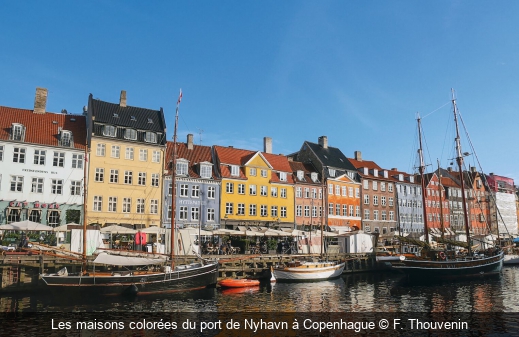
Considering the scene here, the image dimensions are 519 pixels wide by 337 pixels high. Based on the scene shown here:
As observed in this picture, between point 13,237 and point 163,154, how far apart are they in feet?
60.1

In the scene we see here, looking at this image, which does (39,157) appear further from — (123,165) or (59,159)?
(123,165)

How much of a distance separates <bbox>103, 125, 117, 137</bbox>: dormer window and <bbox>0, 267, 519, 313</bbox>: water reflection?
21.5 meters

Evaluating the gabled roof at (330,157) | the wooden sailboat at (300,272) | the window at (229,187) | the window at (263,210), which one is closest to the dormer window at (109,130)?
the window at (229,187)

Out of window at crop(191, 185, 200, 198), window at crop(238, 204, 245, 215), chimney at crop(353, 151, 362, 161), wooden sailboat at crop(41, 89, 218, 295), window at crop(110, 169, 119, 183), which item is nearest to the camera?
wooden sailboat at crop(41, 89, 218, 295)

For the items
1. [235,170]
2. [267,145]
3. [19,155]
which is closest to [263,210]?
[235,170]

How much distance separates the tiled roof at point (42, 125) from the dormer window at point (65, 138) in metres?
0.49

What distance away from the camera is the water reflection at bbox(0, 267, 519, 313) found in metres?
26.0

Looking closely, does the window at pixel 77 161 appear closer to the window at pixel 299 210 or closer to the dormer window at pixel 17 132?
the dormer window at pixel 17 132

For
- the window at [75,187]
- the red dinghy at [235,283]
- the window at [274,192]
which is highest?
the window at [274,192]

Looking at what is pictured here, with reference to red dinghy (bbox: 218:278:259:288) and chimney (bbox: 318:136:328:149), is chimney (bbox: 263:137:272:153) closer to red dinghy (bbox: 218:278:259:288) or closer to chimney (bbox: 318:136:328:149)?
chimney (bbox: 318:136:328:149)

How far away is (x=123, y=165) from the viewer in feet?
158

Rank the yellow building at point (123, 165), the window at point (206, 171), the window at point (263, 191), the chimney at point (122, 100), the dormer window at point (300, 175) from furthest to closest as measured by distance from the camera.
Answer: the dormer window at point (300, 175)
the window at point (263, 191)
the window at point (206, 171)
the chimney at point (122, 100)
the yellow building at point (123, 165)

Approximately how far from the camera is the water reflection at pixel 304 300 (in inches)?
1025

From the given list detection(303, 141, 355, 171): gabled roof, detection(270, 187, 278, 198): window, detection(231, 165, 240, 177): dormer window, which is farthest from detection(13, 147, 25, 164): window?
detection(303, 141, 355, 171): gabled roof
